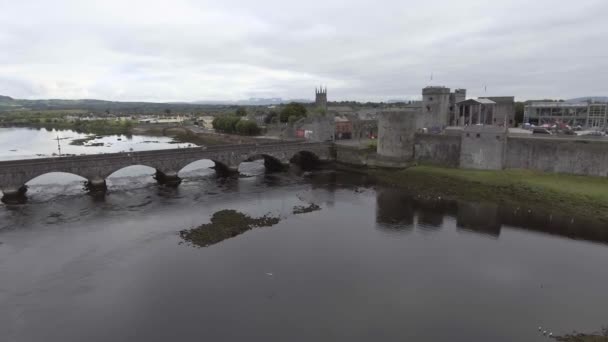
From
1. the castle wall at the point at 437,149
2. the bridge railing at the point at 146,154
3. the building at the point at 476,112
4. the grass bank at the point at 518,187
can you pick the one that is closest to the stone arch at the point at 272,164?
the bridge railing at the point at 146,154

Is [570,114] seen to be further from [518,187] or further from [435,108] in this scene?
[518,187]

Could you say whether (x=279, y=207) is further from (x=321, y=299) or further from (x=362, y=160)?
(x=362, y=160)

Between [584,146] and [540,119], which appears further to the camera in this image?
[540,119]

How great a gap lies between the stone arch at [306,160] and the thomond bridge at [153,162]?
29 cm

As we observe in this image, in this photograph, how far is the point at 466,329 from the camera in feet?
50.0

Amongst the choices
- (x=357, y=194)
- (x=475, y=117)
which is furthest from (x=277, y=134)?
(x=357, y=194)

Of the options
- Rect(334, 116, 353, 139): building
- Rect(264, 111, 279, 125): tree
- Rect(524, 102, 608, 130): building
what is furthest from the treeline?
Rect(524, 102, 608, 130): building

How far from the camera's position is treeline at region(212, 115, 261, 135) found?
7925cm

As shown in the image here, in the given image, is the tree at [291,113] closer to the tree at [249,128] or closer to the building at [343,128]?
the tree at [249,128]

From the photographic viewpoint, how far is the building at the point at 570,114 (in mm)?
57406

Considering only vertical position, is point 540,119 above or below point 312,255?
above

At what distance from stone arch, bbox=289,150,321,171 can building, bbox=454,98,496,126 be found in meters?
23.8

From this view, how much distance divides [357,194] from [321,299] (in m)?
20.0

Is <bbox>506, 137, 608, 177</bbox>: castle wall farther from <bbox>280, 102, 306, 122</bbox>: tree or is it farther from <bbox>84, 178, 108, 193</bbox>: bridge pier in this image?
<bbox>280, 102, 306, 122</bbox>: tree
